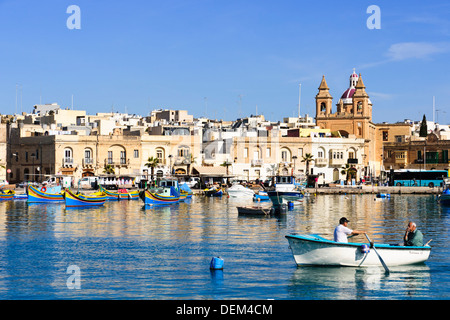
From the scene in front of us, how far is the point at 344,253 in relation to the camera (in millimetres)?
24328

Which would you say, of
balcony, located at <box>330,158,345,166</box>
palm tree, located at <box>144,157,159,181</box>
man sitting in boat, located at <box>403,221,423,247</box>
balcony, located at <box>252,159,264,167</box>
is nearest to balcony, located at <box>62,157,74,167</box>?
palm tree, located at <box>144,157,159,181</box>

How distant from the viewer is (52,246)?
104 feet

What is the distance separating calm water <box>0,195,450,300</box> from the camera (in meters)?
21.8

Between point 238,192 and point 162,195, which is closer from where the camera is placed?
point 162,195

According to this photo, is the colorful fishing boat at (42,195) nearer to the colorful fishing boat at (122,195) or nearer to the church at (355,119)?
the colorful fishing boat at (122,195)

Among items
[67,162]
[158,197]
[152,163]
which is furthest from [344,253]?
[67,162]

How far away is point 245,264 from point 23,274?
8048 mm

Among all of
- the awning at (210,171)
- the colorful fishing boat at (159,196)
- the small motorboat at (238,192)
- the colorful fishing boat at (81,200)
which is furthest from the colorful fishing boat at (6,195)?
the awning at (210,171)

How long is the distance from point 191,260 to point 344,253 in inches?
251

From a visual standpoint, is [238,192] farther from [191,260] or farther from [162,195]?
[191,260]

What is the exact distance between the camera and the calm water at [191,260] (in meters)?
21.8
